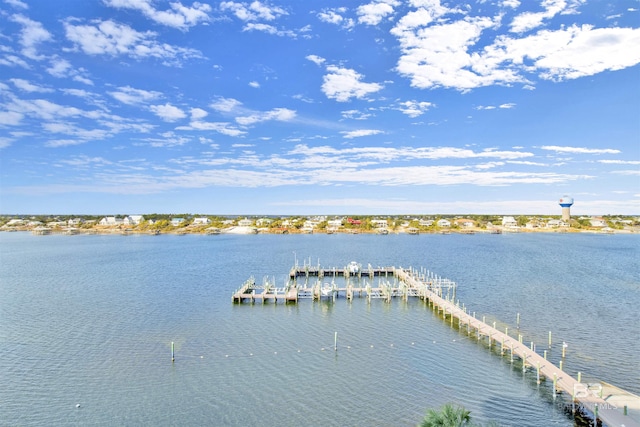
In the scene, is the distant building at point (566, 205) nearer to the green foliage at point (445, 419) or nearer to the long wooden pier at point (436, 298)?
the long wooden pier at point (436, 298)

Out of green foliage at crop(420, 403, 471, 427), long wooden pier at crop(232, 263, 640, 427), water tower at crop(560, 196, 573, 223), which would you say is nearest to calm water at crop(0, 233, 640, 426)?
long wooden pier at crop(232, 263, 640, 427)

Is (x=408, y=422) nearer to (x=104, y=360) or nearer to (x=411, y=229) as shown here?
(x=104, y=360)

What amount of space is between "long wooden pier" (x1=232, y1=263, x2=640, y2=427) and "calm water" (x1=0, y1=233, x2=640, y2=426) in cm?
101

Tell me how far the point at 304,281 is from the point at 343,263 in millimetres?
17963

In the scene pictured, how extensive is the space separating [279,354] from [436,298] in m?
18.0

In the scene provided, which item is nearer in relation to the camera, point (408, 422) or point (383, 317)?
point (408, 422)

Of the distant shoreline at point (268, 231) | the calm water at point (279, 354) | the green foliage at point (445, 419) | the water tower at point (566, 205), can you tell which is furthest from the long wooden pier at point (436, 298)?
the water tower at point (566, 205)

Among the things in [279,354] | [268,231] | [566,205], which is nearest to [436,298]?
[279,354]

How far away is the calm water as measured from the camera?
19.4 metres

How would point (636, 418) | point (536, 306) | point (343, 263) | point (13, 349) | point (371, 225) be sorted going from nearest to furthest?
point (636, 418), point (13, 349), point (536, 306), point (343, 263), point (371, 225)

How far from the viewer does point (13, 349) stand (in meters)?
27.1

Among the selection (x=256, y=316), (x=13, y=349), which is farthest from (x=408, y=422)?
(x=13, y=349)

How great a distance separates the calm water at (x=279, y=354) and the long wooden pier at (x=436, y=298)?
39.8 inches

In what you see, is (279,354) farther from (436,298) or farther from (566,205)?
(566,205)
